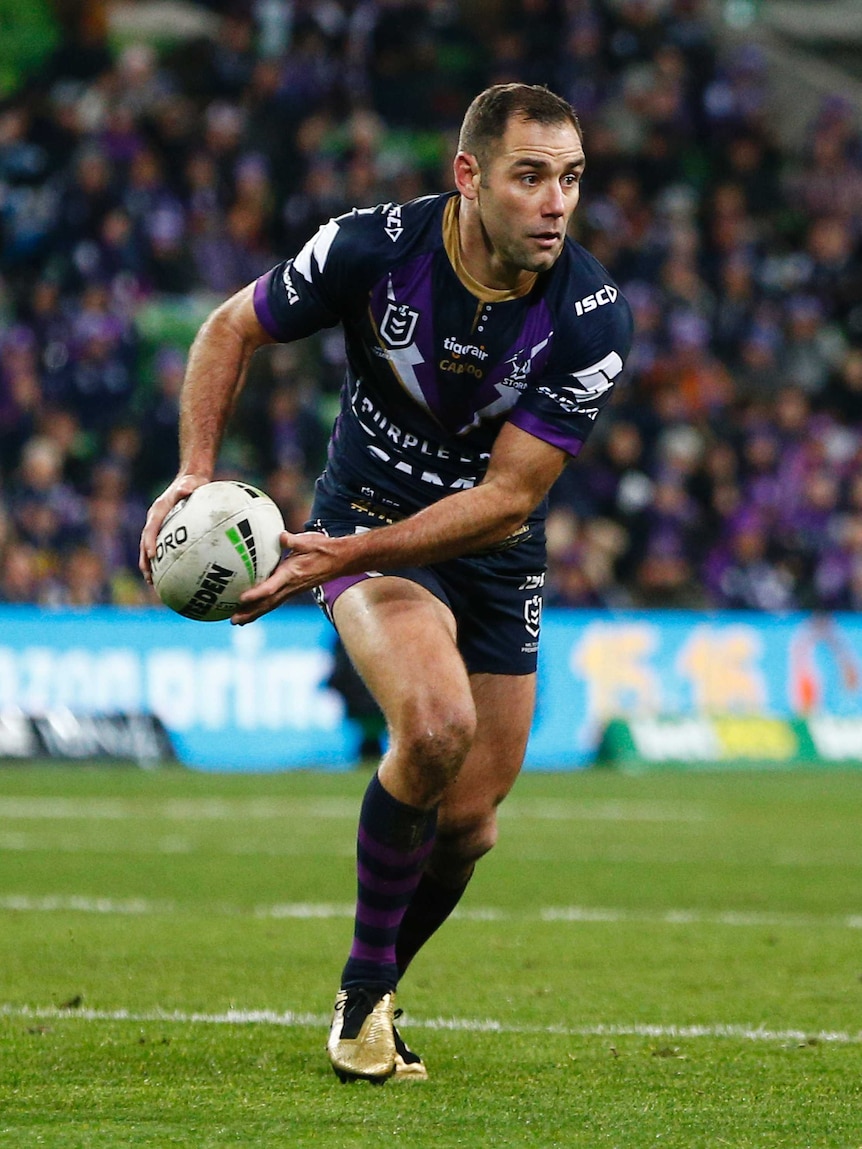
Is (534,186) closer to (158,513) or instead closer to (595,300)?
(595,300)

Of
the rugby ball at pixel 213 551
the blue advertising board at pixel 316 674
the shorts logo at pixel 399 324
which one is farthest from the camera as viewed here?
the blue advertising board at pixel 316 674

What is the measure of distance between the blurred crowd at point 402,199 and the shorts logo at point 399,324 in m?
10.9

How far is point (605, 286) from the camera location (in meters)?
5.31

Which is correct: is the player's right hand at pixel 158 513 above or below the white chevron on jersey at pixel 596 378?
below

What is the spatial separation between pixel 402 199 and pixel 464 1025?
1460cm

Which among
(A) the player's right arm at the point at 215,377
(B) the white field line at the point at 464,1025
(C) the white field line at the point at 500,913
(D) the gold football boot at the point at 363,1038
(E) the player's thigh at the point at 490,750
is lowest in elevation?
(C) the white field line at the point at 500,913

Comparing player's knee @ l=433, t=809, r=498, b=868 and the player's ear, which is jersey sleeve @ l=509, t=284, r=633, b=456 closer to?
the player's ear

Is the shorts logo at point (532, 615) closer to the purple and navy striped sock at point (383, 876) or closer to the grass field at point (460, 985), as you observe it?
the purple and navy striped sock at point (383, 876)

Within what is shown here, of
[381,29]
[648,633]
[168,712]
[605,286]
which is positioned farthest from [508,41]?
[605,286]

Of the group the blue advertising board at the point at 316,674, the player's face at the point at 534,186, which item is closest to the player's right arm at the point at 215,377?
the player's face at the point at 534,186

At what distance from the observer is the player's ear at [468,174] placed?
5141 mm

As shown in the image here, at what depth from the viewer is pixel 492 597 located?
5590 mm

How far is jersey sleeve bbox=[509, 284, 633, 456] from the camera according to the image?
16.9 ft

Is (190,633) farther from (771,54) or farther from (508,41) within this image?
(771,54)
